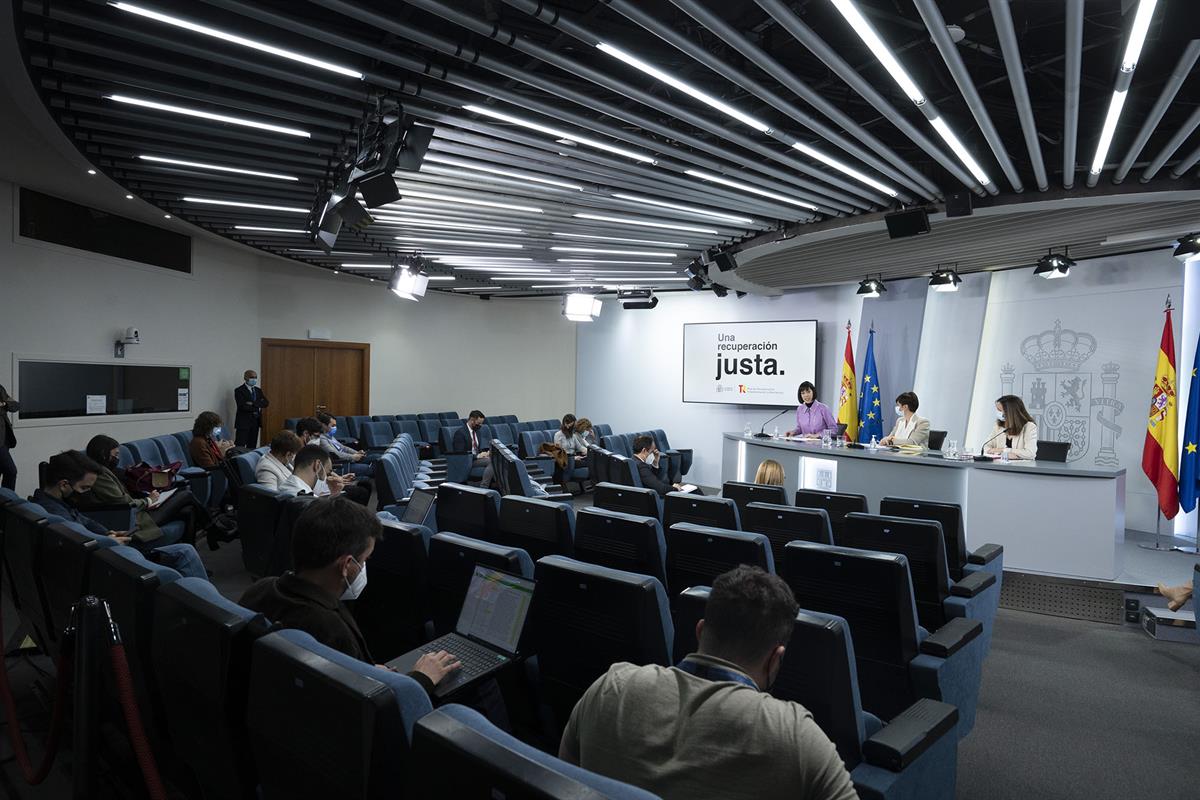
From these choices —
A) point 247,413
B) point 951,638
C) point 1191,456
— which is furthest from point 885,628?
point 247,413

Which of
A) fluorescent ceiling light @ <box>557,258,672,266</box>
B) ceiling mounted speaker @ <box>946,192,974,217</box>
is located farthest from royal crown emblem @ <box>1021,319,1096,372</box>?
fluorescent ceiling light @ <box>557,258,672,266</box>

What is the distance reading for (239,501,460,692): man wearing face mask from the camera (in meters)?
1.99

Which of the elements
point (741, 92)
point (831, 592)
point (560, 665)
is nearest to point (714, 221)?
point (741, 92)

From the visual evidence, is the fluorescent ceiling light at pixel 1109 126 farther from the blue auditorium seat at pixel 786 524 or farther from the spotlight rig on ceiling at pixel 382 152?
the spotlight rig on ceiling at pixel 382 152

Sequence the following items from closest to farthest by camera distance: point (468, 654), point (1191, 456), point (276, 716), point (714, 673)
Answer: point (714, 673)
point (276, 716)
point (468, 654)
point (1191, 456)

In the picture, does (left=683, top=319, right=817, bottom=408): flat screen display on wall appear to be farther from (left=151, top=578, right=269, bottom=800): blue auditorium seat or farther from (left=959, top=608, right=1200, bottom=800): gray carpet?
(left=151, top=578, right=269, bottom=800): blue auditorium seat

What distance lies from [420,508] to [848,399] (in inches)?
308

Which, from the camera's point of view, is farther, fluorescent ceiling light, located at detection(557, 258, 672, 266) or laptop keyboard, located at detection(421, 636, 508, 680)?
fluorescent ceiling light, located at detection(557, 258, 672, 266)

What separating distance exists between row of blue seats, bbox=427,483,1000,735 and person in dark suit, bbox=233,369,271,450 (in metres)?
7.74

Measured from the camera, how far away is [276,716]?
1.55 m

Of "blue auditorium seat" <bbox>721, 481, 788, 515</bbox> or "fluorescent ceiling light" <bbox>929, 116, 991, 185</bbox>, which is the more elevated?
"fluorescent ceiling light" <bbox>929, 116, 991, 185</bbox>

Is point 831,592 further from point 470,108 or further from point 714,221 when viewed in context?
point 714,221

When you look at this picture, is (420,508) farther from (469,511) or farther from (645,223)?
(645,223)

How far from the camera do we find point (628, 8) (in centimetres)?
310
